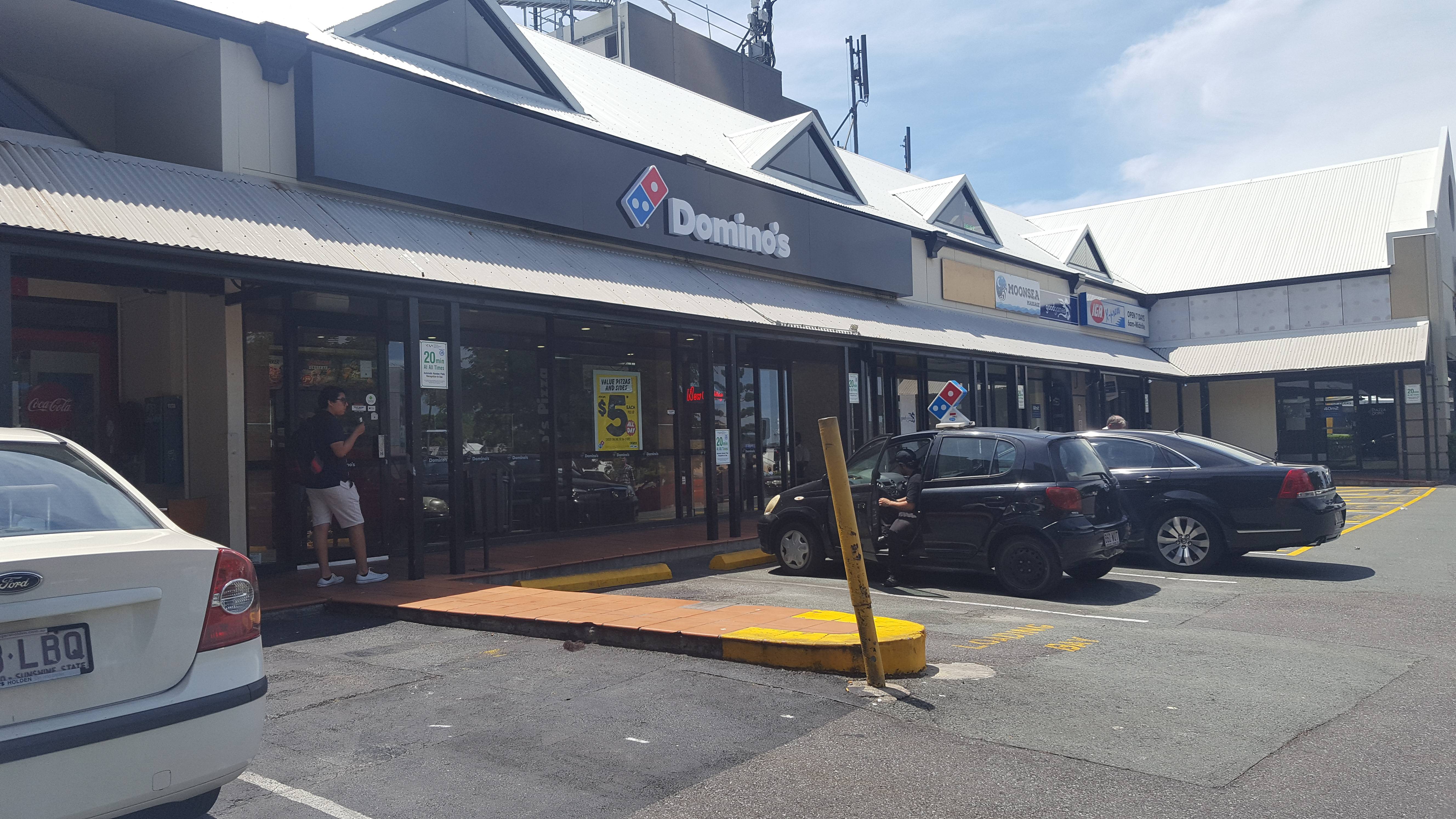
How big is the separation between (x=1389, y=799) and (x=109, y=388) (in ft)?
36.2

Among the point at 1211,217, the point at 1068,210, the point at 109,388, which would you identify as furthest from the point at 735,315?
the point at 1068,210

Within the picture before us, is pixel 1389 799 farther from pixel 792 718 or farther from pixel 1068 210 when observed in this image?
pixel 1068 210

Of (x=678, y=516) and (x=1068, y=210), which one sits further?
(x=1068, y=210)

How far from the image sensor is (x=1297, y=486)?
958cm

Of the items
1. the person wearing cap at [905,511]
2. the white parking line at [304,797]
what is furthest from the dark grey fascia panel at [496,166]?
the white parking line at [304,797]

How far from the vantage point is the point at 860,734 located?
15.3 feet

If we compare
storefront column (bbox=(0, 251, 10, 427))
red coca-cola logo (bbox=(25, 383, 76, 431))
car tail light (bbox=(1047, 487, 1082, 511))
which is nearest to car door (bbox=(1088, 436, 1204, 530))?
car tail light (bbox=(1047, 487, 1082, 511))

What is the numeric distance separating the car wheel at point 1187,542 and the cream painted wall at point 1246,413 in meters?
21.5

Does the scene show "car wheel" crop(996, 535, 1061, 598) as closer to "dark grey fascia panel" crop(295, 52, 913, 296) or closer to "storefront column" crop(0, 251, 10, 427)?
"dark grey fascia panel" crop(295, 52, 913, 296)

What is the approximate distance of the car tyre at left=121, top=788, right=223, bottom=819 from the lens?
3.18 meters

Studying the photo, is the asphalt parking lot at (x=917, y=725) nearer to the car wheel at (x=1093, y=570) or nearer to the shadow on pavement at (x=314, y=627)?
the shadow on pavement at (x=314, y=627)

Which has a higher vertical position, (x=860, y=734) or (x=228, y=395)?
(x=228, y=395)

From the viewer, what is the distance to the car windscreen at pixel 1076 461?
879 cm

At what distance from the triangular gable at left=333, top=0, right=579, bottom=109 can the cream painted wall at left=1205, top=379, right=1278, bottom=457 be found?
23.9 metres
